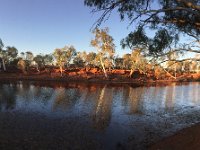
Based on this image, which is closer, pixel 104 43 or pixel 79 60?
pixel 104 43

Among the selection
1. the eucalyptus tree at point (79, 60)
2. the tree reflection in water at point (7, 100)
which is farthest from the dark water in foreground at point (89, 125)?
the eucalyptus tree at point (79, 60)

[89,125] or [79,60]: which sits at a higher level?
[79,60]

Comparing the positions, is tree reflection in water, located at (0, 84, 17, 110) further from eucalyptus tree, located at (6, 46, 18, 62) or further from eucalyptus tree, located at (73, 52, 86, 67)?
eucalyptus tree, located at (73, 52, 86, 67)

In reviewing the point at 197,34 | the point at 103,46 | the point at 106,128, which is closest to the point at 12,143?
the point at 106,128

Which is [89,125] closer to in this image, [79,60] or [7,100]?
[7,100]

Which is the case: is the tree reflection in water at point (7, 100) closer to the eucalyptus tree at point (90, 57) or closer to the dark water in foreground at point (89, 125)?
the dark water in foreground at point (89, 125)

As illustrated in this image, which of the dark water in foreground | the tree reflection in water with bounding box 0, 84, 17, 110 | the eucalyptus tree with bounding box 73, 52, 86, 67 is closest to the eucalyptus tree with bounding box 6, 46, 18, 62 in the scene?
the eucalyptus tree with bounding box 73, 52, 86, 67

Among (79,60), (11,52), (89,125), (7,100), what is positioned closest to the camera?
(89,125)

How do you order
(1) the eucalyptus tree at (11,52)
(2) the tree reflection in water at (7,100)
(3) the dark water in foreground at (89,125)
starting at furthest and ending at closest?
(1) the eucalyptus tree at (11,52)
(2) the tree reflection in water at (7,100)
(3) the dark water in foreground at (89,125)

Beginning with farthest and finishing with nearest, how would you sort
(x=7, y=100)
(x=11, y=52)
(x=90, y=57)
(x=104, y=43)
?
(x=90, y=57)
(x=11, y=52)
(x=104, y=43)
(x=7, y=100)

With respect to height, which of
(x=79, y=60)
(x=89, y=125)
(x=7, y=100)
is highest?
(x=79, y=60)

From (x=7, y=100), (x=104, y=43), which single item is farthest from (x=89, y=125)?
(x=104, y=43)

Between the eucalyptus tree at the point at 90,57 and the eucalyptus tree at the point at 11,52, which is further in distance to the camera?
the eucalyptus tree at the point at 90,57

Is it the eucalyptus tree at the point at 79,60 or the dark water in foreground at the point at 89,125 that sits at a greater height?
the eucalyptus tree at the point at 79,60
